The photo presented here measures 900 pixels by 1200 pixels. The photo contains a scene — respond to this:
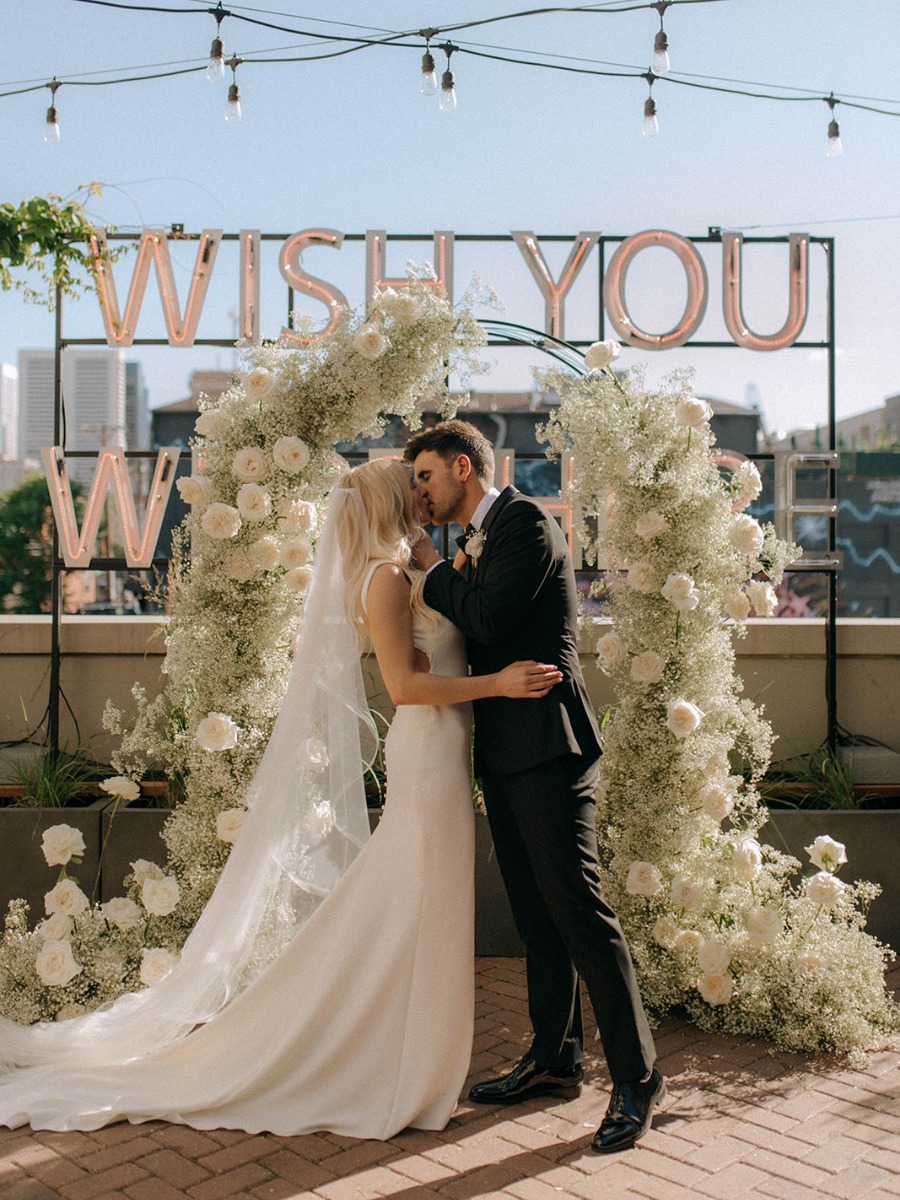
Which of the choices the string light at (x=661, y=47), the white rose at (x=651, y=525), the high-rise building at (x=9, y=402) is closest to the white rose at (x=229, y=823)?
the white rose at (x=651, y=525)

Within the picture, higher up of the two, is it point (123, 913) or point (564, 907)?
point (564, 907)

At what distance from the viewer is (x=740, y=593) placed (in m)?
4.57

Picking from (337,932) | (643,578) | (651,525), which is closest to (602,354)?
(651,525)

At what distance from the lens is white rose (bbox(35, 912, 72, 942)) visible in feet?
14.5

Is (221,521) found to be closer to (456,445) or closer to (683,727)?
(456,445)

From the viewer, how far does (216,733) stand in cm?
438

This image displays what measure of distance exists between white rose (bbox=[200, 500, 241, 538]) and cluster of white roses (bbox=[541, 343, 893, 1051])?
4.39ft

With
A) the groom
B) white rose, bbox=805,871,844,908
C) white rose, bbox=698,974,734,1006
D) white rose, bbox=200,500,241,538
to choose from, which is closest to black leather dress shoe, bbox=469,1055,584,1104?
the groom

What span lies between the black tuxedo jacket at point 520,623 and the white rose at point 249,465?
48.3 inches

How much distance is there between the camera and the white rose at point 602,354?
4.53 meters

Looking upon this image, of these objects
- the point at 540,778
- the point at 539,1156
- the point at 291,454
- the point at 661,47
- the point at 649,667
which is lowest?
the point at 539,1156

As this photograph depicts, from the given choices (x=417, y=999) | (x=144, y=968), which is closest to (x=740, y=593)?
(x=417, y=999)

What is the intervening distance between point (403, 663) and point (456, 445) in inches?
30.0

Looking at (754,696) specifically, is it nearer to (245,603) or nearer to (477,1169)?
(245,603)
